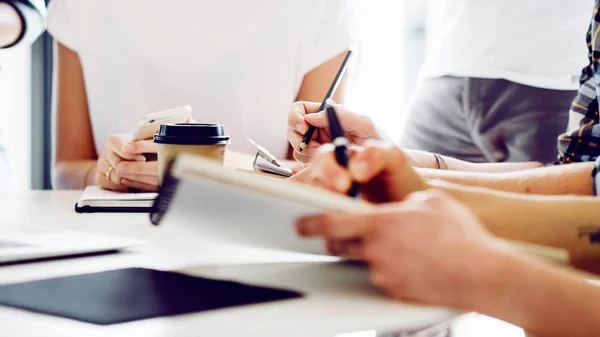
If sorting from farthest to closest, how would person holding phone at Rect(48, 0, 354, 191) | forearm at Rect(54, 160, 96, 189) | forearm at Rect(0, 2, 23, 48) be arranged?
person holding phone at Rect(48, 0, 354, 191) < forearm at Rect(54, 160, 96, 189) < forearm at Rect(0, 2, 23, 48)

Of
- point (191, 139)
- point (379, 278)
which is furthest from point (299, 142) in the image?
point (379, 278)

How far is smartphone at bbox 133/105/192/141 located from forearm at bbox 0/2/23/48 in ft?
1.18

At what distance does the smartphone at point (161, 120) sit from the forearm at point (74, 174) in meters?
0.43

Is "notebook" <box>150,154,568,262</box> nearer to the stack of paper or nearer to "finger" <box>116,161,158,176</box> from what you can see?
the stack of paper

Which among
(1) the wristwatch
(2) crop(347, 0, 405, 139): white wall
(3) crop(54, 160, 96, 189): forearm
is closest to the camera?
(1) the wristwatch

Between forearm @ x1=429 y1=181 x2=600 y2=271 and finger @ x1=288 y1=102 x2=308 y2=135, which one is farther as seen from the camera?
finger @ x1=288 y1=102 x2=308 y2=135

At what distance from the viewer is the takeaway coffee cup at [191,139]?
0.79 m

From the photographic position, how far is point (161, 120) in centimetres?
100

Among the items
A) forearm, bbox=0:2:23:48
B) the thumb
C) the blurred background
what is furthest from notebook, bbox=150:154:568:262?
the blurred background

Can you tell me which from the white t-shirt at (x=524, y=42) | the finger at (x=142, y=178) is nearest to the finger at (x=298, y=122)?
the finger at (x=142, y=178)

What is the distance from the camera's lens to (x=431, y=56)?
1728 millimetres

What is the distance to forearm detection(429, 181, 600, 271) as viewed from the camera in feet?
1.71

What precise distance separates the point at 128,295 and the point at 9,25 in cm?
96

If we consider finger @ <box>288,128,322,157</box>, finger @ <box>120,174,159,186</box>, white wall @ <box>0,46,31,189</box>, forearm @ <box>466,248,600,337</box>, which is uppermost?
forearm @ <box>466,248,600,337</box>
